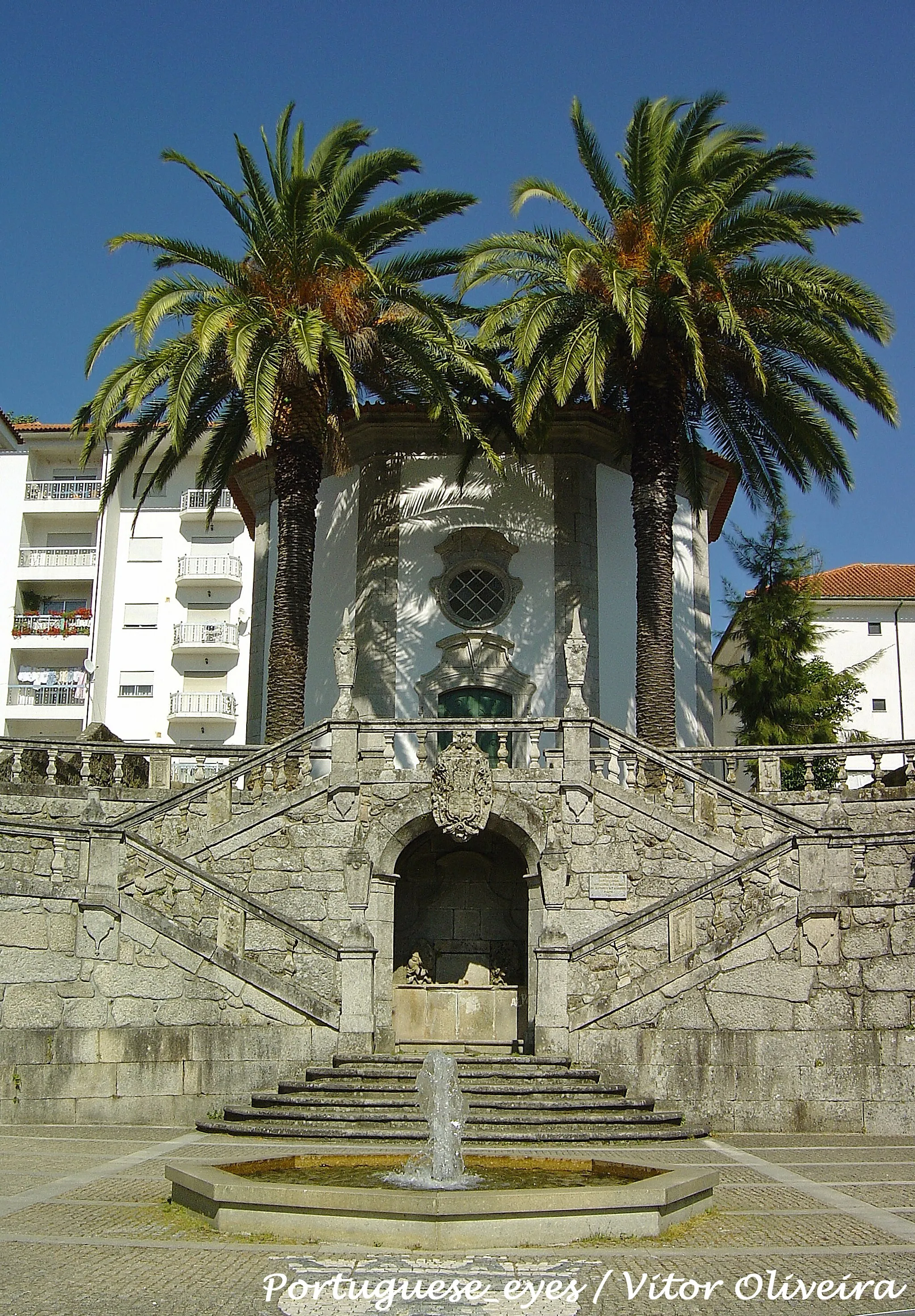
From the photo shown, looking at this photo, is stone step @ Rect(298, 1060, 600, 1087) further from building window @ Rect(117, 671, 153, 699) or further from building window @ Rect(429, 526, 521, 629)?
building window @ Rect(117, 671, 153, 699)

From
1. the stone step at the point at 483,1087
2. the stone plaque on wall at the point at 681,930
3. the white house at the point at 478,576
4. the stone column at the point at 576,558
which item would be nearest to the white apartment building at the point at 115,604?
the white house at the point at 478,576

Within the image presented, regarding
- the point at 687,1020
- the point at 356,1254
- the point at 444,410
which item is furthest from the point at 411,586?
the point at 356,1254

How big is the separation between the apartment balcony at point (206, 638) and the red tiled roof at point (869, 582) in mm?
21171

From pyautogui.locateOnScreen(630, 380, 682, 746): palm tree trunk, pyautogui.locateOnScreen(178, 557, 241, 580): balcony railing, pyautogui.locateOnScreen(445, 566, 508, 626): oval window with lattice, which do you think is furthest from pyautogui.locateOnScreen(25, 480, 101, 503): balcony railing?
pyautogui.locateOnScreen(630, 380, 682, 746): palm tree trunk

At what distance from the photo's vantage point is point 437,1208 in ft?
27.7

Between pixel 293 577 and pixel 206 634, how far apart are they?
2907 cm

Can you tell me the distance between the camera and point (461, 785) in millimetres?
18297

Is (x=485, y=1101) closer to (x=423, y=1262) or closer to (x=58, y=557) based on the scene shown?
(x=423, y=1262)

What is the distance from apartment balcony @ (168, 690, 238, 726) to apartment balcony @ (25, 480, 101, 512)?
766 cm

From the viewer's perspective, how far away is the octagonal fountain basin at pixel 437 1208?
851 cm

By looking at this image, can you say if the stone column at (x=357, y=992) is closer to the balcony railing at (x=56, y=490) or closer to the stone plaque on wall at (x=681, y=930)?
the stone plaque on wall at (x=681, y=930)

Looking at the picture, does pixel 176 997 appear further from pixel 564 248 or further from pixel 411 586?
pixel 564 248

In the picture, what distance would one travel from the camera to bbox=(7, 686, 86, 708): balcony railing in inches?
1845

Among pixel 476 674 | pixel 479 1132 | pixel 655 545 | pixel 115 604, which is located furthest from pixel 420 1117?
pixel 115 604
